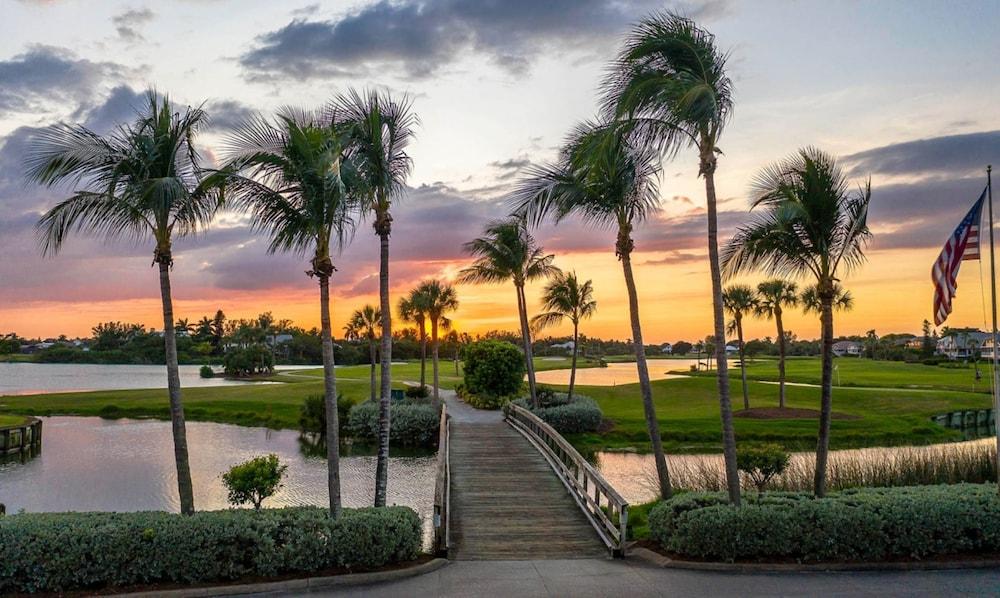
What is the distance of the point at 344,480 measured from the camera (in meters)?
26.8

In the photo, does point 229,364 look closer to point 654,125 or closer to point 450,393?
point 450,393

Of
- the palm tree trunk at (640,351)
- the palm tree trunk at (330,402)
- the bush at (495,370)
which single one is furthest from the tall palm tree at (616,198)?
the bush at (495,370)

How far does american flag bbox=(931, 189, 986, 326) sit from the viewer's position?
14.1 meters

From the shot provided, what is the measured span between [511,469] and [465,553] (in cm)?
804

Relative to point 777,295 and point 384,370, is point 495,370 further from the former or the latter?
point 384,370

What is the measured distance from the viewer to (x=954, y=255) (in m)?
14.2

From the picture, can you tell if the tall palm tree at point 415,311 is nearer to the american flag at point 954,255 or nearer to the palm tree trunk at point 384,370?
the palm tree trunk at point 384,370

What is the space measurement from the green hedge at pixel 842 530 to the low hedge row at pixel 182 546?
562 centimetres

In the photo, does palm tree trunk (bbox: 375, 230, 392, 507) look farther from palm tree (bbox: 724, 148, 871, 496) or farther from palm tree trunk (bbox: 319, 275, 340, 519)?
palm tree (bbox: 724, 148, 871, 496)

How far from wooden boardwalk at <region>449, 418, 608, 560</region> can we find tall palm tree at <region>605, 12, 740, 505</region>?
4.05m

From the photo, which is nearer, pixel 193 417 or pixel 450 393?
pixel 193 417

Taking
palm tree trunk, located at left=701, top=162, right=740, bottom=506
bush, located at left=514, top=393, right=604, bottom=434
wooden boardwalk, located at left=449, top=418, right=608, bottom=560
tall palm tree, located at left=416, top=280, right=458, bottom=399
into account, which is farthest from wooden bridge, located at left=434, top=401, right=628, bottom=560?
tall palm tree, located at left=416, top=280, right=458, bottom=399

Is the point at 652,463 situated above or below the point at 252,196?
below

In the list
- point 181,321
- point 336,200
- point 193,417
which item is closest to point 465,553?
point 336,200
